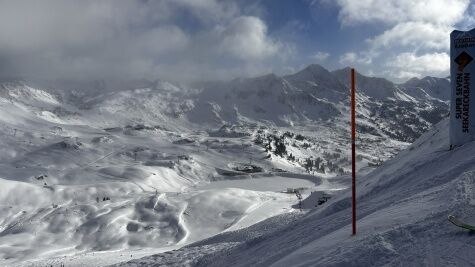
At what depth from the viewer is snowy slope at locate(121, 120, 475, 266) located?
274 inches

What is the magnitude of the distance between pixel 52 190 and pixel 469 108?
92437 mm

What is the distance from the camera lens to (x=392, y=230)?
25.6ft

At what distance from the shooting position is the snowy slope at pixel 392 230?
696 cm

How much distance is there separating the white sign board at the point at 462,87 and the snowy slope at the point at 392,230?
59 cm

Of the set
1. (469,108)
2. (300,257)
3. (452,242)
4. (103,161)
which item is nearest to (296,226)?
(300,257)

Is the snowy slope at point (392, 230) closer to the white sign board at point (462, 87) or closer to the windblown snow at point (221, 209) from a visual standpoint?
the windblown snow at point (221, 209)

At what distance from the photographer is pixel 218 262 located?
14078 millimetres

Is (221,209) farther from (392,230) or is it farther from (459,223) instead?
(459,223)

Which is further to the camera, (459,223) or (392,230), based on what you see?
(392,230)

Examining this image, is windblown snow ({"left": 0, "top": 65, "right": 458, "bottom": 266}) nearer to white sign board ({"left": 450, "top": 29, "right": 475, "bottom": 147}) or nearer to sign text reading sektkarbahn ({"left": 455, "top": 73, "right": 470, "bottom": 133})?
white sign board ({"left": 450, "top": 29, "right": 475, "bottom": 147})

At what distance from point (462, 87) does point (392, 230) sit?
750 cm

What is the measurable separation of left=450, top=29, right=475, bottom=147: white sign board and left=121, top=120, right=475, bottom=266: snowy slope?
1.94ft

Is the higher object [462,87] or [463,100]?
[462,87]

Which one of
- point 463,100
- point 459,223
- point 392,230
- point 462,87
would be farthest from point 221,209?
point 459,223
